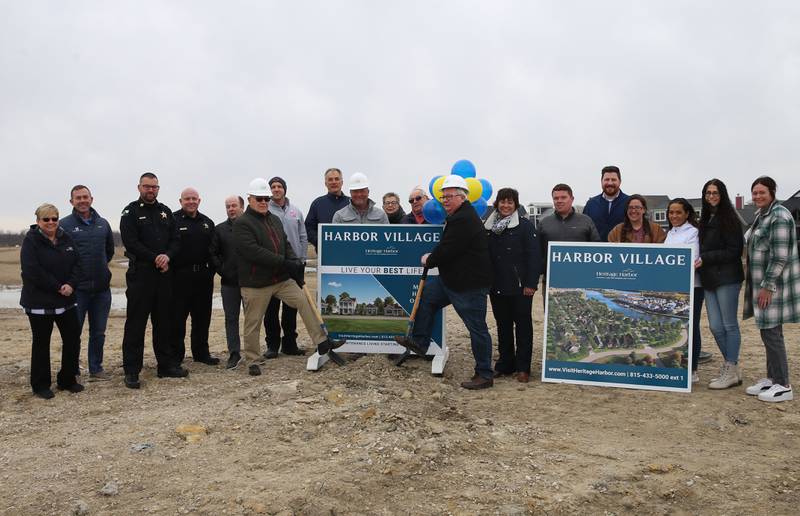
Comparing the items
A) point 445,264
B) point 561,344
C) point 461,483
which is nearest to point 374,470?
point 461,483

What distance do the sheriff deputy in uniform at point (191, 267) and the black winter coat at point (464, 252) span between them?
3.13 metres

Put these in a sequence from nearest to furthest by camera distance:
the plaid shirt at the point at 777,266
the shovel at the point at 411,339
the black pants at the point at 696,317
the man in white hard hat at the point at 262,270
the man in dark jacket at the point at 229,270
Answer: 1. the plaid shirt at the point at 777,266
2. the black pants at the point at 696,317
3. the shovel at the point at 411,339
4. the man in white hard hat at the point at 262,270
5. the man in dark jacket at the point at 229,270

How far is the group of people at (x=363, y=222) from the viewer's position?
6363 mm

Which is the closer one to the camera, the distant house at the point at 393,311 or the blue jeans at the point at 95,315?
the blue jeans at the point at 95,315

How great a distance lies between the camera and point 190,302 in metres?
8.05

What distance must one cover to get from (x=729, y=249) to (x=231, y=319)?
20.2ft

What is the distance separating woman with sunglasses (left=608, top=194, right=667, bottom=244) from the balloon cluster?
1.73 m

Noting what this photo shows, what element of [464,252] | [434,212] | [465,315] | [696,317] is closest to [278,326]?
[434,212]

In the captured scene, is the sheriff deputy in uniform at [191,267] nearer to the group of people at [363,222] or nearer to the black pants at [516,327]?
the group of people at [363,222]

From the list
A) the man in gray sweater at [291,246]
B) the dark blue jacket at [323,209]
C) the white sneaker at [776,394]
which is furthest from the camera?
the dark blue jacket at [323,209]

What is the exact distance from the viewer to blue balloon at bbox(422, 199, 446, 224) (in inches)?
311

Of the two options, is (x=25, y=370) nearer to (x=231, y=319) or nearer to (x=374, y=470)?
(x=231, y=319)

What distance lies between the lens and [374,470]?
4.42 meters

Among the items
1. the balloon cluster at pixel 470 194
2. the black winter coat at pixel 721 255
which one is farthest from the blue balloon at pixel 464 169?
the black winter coat at pixel 721 255
